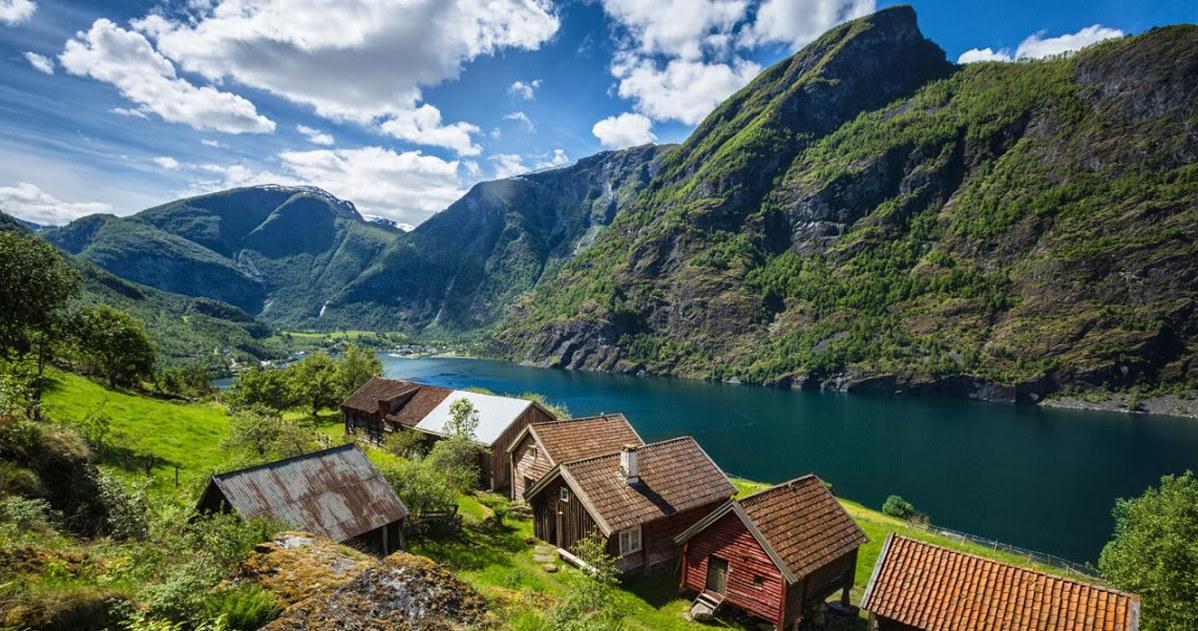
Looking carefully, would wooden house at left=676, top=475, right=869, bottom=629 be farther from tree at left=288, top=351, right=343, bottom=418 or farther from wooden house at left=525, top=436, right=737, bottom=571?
tree at left=288, top=351, right=343, bottom=418

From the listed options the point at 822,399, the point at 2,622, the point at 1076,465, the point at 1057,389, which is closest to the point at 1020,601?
the point at 2,622

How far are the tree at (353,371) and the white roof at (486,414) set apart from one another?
31024 mm

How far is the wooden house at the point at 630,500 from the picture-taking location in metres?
26.5

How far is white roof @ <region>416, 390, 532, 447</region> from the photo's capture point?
4191 cm

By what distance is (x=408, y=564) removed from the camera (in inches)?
298

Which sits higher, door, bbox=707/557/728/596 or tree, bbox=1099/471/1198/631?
tree, bbox=1099/471/1198/631

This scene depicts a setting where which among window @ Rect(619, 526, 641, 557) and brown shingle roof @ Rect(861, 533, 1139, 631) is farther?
window @ Rect(619, 526, 641, 557)

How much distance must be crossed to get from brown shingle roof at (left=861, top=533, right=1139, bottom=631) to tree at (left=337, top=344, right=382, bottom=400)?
69.4m

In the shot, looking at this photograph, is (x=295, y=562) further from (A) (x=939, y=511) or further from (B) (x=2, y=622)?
(A) (x=939, y=511)

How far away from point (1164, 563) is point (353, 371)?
Answer: 8041cm

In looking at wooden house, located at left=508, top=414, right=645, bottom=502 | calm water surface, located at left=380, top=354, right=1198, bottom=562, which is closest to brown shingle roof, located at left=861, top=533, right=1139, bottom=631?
wooden house, located at left=508, top=414, right=645, bottom=502

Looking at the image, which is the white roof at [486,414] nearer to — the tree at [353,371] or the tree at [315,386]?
the tree at [353,371]

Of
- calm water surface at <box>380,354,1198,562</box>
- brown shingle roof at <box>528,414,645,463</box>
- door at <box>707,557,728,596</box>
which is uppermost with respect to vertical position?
Answer: brown shingle roof at <box>528,414,645,463</box>

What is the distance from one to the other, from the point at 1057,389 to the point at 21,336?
7736 inches
